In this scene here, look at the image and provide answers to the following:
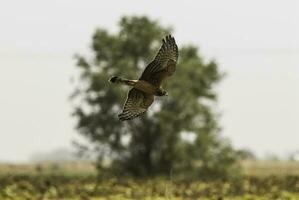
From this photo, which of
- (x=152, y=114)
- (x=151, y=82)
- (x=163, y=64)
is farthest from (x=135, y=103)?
(x=152, y=114)

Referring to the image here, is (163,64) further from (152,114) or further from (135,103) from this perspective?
(152,114)

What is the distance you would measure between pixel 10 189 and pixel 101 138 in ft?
33.1

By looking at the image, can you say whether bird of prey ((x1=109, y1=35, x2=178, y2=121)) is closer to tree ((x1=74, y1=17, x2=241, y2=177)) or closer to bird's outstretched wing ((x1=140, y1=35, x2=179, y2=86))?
bird's outstretched wing ((x1=140, y1=35, x2=179, y2=86))

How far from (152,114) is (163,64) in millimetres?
17537

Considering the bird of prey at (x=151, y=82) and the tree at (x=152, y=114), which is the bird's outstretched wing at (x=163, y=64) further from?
the tree at (x=152, y=114)

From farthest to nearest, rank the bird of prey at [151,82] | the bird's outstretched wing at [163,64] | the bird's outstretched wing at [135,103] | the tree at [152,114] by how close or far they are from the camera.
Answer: the tree at [152,114], the bird's outstretched wing at [135,103], the bird's outstretched wing at [163,64], the bird of prey at [151,82]

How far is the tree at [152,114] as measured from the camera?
26.9 meters

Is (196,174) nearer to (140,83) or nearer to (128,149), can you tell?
(128,149)

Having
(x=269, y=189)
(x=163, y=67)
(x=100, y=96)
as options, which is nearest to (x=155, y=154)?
(x=100, y=96)

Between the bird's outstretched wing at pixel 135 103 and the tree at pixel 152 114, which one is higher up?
the tree at pixel 152 114

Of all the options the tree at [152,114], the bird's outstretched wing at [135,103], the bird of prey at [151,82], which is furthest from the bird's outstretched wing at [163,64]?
the tree at [152,114]

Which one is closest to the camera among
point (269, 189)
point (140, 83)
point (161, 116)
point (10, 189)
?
point (140, 83)

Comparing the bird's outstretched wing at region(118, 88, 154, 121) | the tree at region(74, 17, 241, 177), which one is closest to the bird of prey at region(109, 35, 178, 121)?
the bird's outstretched wing at region(118, 88, 154, 121)

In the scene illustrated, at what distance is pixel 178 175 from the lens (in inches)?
1070
